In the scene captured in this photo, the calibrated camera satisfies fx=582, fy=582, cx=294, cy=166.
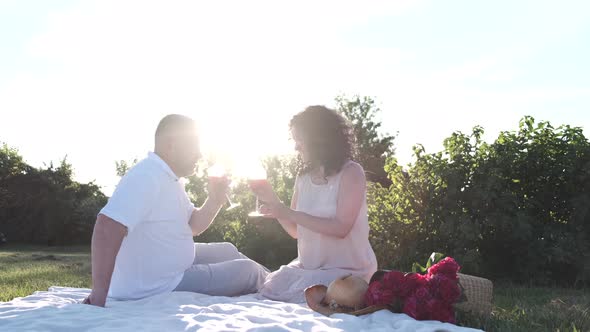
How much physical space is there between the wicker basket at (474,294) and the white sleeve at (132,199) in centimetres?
244

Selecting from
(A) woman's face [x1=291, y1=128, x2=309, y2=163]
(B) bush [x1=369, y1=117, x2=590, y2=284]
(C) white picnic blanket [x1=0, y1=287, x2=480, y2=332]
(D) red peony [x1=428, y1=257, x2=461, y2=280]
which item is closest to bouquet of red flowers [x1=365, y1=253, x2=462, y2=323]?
(D) red peony [x1=428, y1=257, x2=461, y2=280]

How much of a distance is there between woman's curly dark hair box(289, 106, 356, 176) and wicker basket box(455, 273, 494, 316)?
1.37 m

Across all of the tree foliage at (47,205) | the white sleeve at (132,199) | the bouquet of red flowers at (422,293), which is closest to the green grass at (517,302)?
the bouquet of red flowers at (422,293)

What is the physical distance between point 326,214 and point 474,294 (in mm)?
1344

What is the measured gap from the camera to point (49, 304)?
4.36 m

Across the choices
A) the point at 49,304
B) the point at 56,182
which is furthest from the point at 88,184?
the point at 49,304

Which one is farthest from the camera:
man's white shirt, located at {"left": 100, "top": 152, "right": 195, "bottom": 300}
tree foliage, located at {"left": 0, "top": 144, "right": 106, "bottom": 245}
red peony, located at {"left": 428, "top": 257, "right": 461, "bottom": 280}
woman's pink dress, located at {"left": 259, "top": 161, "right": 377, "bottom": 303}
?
tree foliage, located at {"left": 0, "top": 144, "right": 106, "bottom": 245}

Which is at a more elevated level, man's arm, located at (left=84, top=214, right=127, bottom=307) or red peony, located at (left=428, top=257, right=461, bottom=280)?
man's arm, located at (left=84, top=214, right=127, bottom=307)

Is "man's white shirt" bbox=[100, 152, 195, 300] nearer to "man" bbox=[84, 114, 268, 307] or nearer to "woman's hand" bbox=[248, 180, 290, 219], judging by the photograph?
"man" bbox=[84, 114, 268, 307]

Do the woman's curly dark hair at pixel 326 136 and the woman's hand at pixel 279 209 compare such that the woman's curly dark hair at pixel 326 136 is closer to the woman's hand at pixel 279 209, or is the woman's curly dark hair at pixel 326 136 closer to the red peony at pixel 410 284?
the woman's hand at pixel 279 209

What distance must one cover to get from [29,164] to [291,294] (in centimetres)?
2524

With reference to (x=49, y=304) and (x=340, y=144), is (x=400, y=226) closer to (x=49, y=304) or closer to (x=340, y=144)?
(x=340, y=144)

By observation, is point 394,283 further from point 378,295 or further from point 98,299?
point 98,299

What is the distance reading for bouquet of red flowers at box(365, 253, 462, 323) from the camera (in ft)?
13.1
